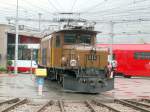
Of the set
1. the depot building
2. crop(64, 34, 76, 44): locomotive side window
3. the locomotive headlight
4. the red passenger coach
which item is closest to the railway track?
the locomotive headlight

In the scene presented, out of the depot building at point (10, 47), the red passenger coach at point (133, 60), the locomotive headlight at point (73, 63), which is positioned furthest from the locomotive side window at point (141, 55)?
the locomotive headlight at point (73, 63)

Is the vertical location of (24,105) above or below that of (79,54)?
below

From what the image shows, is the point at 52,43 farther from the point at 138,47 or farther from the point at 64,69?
the point at 138,47

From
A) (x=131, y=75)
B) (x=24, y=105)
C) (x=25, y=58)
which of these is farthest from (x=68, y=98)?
(x=25, y=58)

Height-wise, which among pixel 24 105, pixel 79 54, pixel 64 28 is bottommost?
pixel 24 105

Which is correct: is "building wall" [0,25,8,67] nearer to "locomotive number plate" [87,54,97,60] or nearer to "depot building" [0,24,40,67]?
"depot building" [0,24,40,67]

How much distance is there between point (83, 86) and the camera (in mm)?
22672

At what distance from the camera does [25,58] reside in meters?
51.7

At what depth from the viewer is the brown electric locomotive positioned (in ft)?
74.8

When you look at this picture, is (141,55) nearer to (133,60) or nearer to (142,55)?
(142,55)

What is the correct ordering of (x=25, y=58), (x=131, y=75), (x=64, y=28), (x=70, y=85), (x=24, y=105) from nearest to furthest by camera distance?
(x=24, y=105)
(x=70, y=85)
(x=64, y=28)
(x=131, y=75)
(x=25, y=58)

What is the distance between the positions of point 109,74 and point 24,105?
24.1ft

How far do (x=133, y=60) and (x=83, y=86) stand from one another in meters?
24.5

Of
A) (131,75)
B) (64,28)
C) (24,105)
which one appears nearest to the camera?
(24,105)
